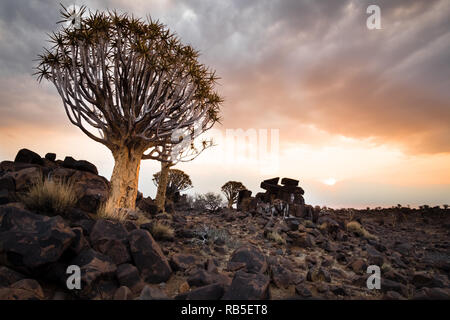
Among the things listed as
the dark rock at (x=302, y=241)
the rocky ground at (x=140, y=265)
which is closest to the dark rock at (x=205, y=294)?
the rocky ground at (x=140, y=265)

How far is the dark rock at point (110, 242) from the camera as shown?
3611mm

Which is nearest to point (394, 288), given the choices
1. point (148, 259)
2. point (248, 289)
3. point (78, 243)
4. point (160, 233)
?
point (248, 289)

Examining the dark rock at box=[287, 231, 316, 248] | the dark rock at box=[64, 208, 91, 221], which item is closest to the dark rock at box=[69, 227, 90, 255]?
the dark rock at box=[64, 208, 91, 221]

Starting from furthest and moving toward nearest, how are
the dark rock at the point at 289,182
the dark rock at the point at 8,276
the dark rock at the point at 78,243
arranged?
the dark rock at the point at 289,182, the dark rock at the point at 78,243, the dark rock at the point at 8,276

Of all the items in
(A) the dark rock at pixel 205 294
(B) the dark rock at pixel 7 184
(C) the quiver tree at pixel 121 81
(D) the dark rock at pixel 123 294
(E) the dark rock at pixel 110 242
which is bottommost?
(D) the dark rock at pixel 123 294

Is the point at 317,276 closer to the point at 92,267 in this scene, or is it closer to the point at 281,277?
the point at 281,277

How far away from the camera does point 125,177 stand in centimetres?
826

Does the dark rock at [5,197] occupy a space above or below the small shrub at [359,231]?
above

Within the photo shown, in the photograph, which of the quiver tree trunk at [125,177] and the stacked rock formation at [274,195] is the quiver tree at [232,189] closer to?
the stacked rock formation at [274,195]

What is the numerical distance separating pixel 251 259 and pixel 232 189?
19421mm

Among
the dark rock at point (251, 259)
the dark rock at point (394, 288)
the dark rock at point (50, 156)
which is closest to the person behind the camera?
the dark rock at point (394, 288)

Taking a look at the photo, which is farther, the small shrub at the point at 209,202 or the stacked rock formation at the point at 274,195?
the small shrub at the point at 209,202

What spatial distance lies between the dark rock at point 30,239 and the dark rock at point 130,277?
85 centimetres
